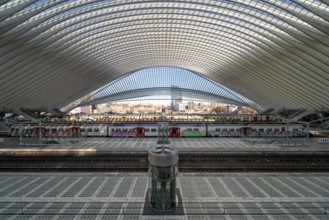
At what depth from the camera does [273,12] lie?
25.5 metres

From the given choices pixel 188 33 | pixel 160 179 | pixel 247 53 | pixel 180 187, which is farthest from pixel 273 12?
pixel 160 179

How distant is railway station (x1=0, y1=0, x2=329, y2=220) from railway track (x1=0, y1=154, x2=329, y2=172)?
0.56 feet

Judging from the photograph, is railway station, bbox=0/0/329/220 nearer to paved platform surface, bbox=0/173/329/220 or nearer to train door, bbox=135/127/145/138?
paved platform surface, bbox=0/173/329/220

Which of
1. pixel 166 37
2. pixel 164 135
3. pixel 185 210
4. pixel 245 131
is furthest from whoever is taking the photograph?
pixel 166 37

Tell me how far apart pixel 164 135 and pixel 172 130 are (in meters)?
24.7

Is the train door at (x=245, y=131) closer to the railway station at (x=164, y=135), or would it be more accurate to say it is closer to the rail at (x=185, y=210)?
the railway station at (x=164, y=135)

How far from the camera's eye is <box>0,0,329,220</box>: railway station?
10.6m

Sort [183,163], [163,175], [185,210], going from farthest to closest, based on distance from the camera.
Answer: [183,163], [185,210], [163,175]

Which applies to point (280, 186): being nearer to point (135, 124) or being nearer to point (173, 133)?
point (173, 133)

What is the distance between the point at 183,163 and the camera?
20297mm

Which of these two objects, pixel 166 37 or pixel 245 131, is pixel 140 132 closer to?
pixel 245 131

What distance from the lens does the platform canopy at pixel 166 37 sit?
22362 millimetres

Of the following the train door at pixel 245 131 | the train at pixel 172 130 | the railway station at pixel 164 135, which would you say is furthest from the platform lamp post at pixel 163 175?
the train door at pixel 245 131

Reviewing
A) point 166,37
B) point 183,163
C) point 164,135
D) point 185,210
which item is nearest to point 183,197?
point 185,210
